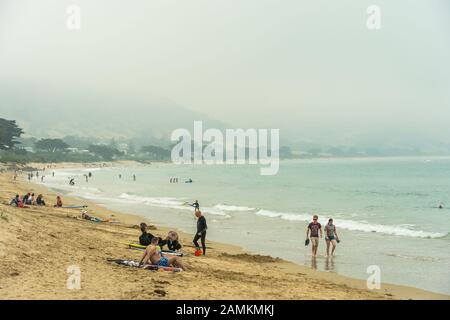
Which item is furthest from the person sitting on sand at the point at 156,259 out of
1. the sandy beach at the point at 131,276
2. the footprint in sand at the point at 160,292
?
the footprint in sand at the point at 160,292

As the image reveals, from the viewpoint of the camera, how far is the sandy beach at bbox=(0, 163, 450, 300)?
833 cm

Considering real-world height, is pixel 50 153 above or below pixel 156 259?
above

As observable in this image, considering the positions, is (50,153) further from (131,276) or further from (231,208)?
(131,276)

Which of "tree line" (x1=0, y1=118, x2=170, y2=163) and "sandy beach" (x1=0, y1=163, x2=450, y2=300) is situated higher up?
"tree line" (x1=0, y1=118, x2=170, y2=163)

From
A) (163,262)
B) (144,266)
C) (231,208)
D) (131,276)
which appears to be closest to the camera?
(131,276)

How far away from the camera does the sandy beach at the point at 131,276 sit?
8.33 metres

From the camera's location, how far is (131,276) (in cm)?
964

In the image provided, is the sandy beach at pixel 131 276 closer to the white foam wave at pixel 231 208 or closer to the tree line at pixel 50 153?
the white foam wave at pixel 231 208

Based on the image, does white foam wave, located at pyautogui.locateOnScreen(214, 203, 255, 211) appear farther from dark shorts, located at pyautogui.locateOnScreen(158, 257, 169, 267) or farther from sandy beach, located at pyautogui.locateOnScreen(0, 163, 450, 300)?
dark shorts, located at pyautogui.locateOnScreen(158, 257, 169, 267)

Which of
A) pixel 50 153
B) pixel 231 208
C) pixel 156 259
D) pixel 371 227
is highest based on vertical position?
pixel 50 153

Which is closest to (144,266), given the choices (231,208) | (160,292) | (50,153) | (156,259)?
(156,259)

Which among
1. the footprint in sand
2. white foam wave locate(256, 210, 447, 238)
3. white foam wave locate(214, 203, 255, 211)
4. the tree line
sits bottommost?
white foam wave locate(256, 210, 447, 238)

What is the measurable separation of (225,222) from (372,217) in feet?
36.4

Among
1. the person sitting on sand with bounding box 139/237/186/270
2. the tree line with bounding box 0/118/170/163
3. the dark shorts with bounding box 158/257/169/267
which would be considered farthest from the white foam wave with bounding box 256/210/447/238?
the tree line with bounding box 0/118/170/163
